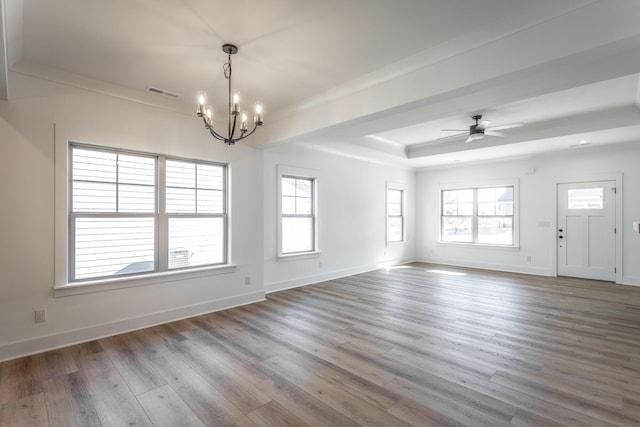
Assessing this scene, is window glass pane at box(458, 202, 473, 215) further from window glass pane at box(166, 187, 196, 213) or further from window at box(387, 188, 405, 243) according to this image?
window glass pane at box(166, 187, 196, 213)

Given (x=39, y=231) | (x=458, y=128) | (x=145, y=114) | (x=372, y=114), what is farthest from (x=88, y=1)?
(x=458, y=128)

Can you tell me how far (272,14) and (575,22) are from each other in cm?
212

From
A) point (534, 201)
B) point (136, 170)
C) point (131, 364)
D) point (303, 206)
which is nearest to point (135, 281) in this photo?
point (131, 364)

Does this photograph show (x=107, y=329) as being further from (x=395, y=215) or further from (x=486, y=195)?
(x=486, y=195)

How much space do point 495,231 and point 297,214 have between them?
5.00 meters

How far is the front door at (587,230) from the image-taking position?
606 centimetres

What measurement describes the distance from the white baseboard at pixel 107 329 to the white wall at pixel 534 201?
19.2 feet

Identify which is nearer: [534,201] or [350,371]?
[350,371]

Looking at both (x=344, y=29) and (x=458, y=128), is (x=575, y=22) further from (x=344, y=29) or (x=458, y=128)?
(x=458, y=128)

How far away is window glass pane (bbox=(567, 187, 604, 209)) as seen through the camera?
618cm

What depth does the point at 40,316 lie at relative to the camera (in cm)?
307

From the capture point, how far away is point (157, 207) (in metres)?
3.90

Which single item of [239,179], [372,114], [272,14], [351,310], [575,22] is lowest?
[351,310]

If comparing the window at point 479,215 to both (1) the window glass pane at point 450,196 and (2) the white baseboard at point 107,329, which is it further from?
(2) the white baseboard at point 107,329
